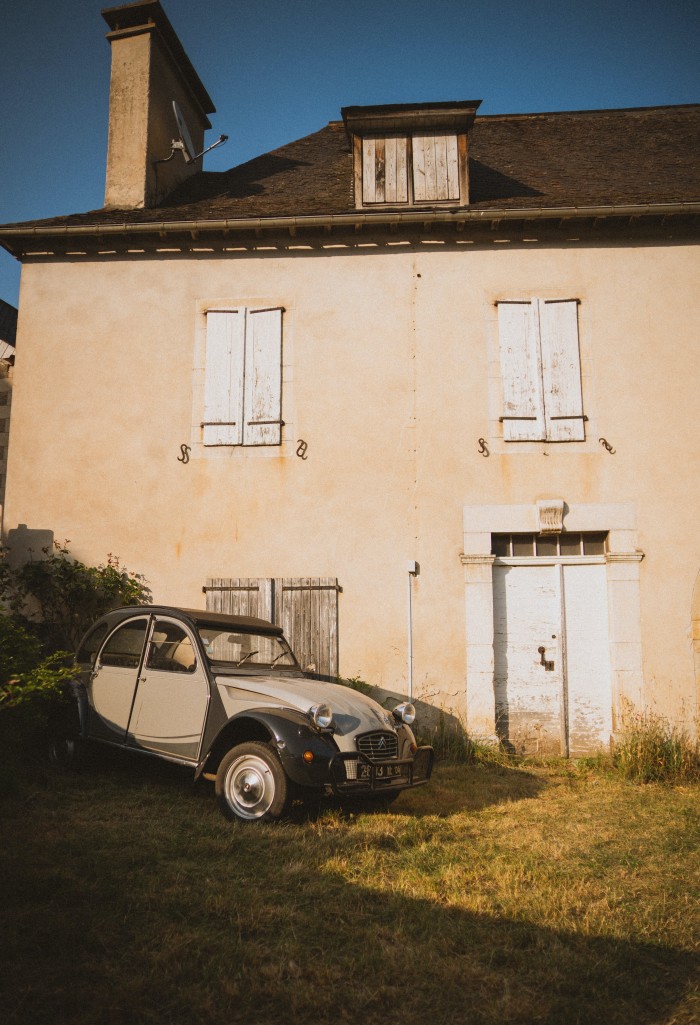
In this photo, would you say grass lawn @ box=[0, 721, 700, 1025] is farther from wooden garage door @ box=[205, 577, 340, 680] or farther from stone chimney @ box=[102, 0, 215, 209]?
stone chimney @ box=[102, 0, 215, 209]

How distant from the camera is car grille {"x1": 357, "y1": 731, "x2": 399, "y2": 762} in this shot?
519 cm

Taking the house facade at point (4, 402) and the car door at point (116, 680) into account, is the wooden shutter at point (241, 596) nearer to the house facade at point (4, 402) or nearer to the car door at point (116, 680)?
the car door at point (116, 680)

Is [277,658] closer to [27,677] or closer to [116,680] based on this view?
[116,680]

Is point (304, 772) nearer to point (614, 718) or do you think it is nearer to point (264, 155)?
point (614, 718)

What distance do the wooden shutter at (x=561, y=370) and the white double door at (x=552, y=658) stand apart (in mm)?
1635

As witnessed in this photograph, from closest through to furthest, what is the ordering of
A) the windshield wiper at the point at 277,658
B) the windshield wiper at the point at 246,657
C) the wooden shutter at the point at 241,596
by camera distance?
the windshield wiper at the point at 246,657, the windshield wiper at the point at 277,658, the wooden shutter at the point at 241,596

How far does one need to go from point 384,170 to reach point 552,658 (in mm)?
6538

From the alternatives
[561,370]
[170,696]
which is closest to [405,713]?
[170,696]

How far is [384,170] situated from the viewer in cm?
1021

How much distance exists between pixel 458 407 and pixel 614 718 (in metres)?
3.96

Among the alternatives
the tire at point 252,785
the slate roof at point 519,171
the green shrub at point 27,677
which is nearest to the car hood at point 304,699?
the tire at point 252,785

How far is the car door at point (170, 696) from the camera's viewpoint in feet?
18.0

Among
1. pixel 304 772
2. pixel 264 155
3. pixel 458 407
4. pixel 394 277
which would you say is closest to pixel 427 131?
pixel 394 277

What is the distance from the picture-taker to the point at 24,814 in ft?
16.1
